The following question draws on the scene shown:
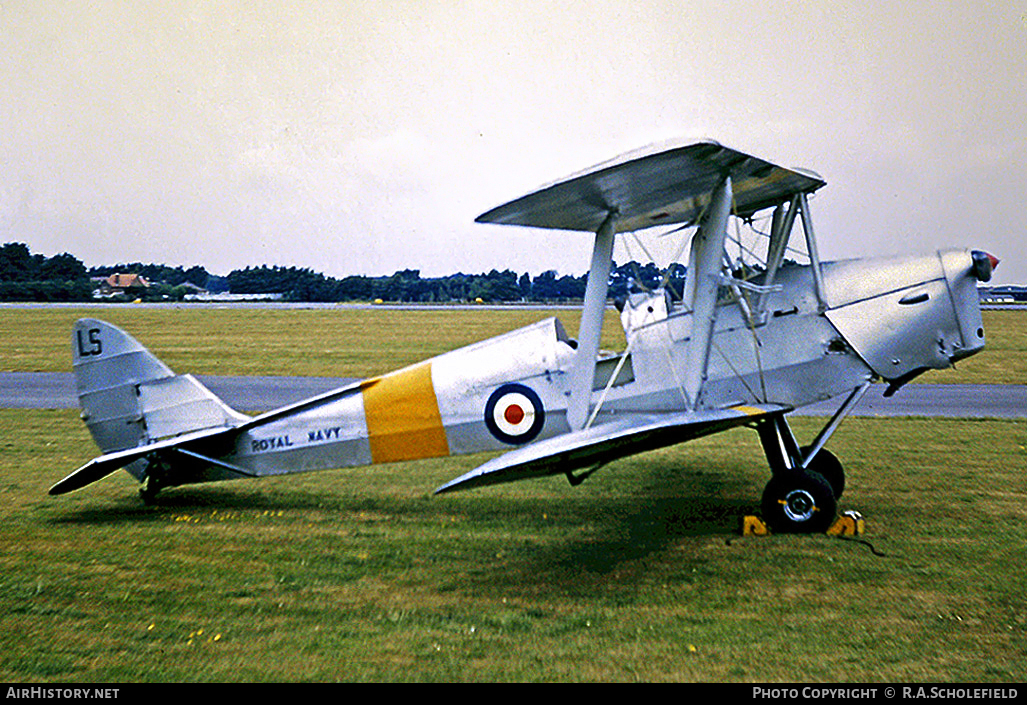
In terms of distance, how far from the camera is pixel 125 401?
8.06 metres

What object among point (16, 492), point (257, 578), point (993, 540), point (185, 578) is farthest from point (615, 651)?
point (16, 492)

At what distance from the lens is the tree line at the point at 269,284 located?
36.5 metres

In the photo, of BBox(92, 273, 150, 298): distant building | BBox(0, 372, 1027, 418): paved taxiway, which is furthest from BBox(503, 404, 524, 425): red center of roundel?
BBox(92, 273, 150, 298): distant building

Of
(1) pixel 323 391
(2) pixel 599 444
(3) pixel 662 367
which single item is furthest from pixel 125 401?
(1) pixel 323 391

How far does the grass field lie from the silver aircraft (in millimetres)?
621

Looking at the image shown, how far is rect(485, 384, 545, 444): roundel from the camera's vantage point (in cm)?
744

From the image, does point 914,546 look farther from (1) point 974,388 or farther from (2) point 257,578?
(1) point 974,388

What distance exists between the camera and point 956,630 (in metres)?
4.86

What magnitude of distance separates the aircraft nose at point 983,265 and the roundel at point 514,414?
367 centimetres

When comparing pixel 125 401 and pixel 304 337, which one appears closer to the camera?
pixel 125 401

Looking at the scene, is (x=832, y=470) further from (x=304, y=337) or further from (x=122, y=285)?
(x=122, y=285)

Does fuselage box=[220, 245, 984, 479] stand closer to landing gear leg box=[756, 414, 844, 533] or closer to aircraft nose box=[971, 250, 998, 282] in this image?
aircraft nose box=[971, 250, 998, 282]

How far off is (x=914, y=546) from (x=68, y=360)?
2119 cm

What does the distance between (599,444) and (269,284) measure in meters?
48.7
